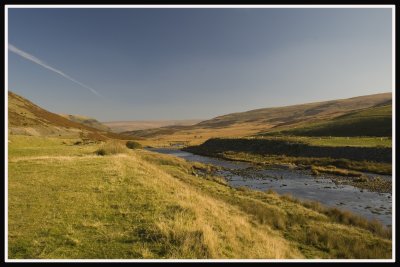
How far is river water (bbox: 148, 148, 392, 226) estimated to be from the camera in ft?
93.0

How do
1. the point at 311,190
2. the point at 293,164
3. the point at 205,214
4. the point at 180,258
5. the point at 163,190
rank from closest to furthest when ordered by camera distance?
1. the point at 180,258
2. the point at 205,214
3. the point at 163,190
4. the point at 311,190
5. the point at 293,164

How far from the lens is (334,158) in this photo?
2397 inches

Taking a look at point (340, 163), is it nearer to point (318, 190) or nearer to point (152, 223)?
point (318, 190)

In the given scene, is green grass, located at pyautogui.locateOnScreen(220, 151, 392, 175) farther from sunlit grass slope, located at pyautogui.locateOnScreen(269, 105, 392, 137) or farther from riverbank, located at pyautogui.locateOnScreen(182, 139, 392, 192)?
sunlit grass slope, located at pyautogui.locateOnScreen(269, 105, 392, 137)

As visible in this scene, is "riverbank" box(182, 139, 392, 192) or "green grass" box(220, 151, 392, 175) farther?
"green grass" box(220, 151, 392, 175)

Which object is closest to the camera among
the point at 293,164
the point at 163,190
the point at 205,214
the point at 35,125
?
the point at 205,214

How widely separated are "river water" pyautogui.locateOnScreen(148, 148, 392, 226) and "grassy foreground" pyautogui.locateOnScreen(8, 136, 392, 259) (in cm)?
409

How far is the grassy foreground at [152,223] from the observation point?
13.0 meters

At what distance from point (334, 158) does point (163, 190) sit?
47687 mm

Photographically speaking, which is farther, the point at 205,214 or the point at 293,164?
the point at 293,164

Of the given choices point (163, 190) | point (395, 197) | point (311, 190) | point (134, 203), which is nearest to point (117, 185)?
point (163, 190)

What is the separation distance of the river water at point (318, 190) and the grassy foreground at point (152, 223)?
13.4 ft

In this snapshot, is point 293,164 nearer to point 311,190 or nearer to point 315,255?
point 311,190

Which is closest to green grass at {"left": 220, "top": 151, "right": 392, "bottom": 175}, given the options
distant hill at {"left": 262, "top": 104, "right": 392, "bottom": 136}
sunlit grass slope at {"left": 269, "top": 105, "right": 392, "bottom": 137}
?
sunlit grass slope at {"left": 269, "top": 105, "right": 392, "bottom": 137}
